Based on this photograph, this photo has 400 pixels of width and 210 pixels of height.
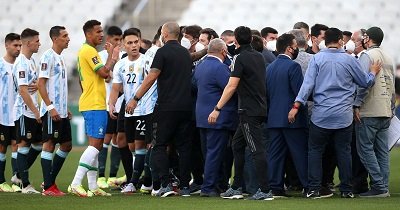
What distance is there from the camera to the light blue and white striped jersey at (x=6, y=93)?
16609mm

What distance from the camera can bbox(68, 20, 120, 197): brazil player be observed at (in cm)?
1443

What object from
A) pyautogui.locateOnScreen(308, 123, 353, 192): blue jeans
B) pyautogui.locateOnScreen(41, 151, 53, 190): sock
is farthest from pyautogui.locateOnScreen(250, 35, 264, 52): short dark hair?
pyautogui.locateOnScreen(41, 151, 53, 190): sock

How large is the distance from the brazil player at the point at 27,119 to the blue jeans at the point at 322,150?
13.5ft

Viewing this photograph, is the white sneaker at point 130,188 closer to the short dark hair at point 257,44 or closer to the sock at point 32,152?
the sock at point 32,152

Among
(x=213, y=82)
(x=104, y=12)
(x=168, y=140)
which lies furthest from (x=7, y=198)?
(x=104, y=12)

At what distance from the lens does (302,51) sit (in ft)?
50.0

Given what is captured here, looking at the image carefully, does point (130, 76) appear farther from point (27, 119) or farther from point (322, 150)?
point (322, 150)

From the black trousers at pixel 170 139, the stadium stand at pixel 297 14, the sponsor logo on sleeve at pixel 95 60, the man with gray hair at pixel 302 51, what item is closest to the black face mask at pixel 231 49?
the man with gray hair at pixel 302 51

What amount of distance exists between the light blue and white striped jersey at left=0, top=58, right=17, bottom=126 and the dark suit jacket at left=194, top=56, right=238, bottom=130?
3586mm

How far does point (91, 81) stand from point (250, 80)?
228 cm

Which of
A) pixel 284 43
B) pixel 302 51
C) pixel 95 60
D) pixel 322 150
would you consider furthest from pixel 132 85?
pixel 322 150

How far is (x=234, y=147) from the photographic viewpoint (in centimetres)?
1408

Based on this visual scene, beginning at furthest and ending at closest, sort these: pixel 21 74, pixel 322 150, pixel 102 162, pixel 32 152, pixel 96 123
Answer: pixel 102 162 < pixel 32 152 < pixel 21 74 < pixel 96 123 < pixel 322 150

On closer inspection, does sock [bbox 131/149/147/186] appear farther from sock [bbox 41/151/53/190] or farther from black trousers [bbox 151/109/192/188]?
sock [bbox 41/151/53/190]
